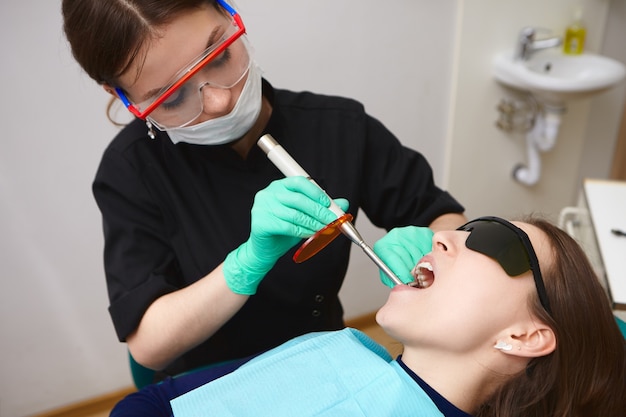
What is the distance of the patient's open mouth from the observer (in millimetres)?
913

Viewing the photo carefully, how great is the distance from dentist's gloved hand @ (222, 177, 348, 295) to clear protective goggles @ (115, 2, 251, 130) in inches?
8.3

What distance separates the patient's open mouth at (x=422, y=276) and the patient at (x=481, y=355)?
0.02 metres

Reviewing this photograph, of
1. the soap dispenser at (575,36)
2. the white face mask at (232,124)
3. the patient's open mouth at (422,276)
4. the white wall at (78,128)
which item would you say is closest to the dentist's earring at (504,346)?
the patient's open mouth at (422,276)

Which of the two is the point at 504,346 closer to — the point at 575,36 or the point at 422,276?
the point at 422,276

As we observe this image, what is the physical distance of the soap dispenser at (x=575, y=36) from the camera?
207 centimetres

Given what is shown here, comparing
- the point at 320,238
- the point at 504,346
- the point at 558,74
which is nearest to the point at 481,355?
the point at 504,346

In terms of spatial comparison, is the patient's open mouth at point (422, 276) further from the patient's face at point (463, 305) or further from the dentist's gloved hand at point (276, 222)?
the dentist's gloved hand at point (276, 222)

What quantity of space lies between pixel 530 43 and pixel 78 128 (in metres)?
1.69

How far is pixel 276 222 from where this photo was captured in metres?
0.86

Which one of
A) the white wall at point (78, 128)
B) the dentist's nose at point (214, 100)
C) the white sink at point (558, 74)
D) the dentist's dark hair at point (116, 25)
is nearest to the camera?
the dentist's dark hair at point (116, 25)

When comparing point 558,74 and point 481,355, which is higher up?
point 558,74

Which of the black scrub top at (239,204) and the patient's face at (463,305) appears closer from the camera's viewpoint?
the patient's face at (463,305)

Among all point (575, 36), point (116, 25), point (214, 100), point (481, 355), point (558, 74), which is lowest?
point (481, 355)

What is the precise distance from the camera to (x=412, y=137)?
2.02 meters
